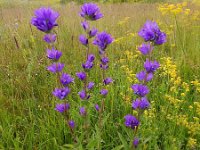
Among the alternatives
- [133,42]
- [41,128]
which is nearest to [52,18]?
[41,128]

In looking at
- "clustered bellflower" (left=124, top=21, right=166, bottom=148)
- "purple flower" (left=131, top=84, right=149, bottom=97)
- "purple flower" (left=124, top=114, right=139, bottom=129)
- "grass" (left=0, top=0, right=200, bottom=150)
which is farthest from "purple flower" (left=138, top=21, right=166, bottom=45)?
"grass" (left=0, top=0, right=200, bottom=150)

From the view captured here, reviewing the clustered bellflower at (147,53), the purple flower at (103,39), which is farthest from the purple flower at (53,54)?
the clustered bellflower at (147,53)

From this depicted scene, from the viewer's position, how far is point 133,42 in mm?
3441

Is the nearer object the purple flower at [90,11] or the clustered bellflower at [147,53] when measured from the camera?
the clustered bellflower at [147,53]

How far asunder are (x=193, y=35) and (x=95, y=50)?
4.84ft

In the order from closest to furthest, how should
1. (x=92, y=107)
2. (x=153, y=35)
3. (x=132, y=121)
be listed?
(x=153, y=35)
(x=132, y=121)
(x=92, y=107)

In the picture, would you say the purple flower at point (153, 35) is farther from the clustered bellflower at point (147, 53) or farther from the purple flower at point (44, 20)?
the purple flower at point (44, 20)

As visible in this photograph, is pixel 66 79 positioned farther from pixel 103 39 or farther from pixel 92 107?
pixel 92 107

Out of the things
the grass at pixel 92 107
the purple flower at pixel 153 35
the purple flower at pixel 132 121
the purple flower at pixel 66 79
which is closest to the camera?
the purple flower at pixel 153 35

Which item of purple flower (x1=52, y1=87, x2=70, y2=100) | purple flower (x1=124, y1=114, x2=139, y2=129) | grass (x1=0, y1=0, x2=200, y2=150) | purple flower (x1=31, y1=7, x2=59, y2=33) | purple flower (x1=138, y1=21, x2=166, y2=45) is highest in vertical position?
purple flower (x1=31, y1=7, x2=59, y2=33)

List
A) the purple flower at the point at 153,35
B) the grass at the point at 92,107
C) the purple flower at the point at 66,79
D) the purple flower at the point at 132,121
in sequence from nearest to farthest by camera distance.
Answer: the purple flower at the point at 153,35
the purple flower at the point at 132,121
the purple flower at the point at 66,79
the grass at the point at 92,107

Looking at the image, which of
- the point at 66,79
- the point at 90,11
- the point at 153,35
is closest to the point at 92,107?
the point at 66,79

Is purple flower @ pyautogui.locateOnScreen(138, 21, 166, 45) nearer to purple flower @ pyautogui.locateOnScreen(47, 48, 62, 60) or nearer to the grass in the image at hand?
purple flower @ pyautogui.locateOnScreen(47, 48, 62, 60)

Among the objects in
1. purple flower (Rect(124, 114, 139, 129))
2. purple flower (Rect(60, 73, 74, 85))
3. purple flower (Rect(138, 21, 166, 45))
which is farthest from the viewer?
purple flower (Rect(60, 73, 74, 85))
